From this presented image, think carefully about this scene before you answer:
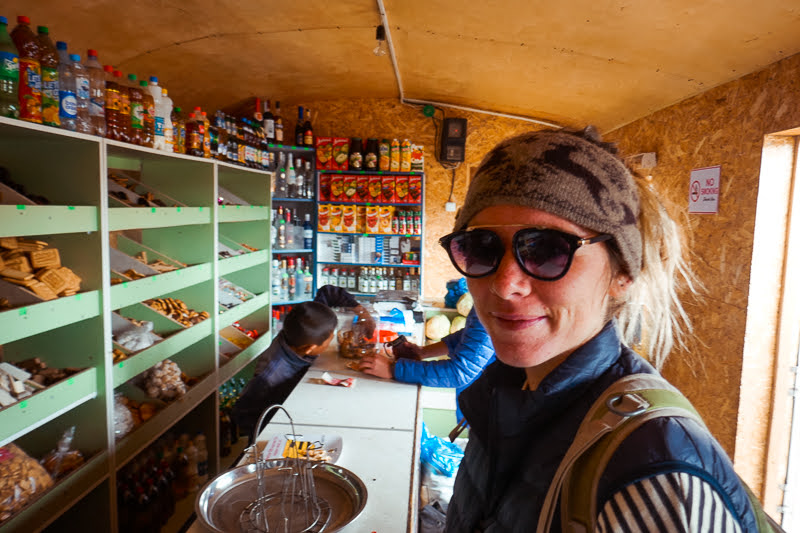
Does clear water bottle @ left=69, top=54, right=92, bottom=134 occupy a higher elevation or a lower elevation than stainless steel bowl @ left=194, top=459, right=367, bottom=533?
higher

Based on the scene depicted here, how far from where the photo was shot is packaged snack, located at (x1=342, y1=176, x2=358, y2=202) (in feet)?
19.0

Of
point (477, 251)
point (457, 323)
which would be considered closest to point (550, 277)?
point (477, 251)

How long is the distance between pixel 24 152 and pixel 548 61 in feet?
11.0

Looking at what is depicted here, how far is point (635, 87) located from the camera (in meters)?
3.52

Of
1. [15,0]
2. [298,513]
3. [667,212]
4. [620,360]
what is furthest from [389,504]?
[15,0]

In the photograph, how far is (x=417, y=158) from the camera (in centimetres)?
578

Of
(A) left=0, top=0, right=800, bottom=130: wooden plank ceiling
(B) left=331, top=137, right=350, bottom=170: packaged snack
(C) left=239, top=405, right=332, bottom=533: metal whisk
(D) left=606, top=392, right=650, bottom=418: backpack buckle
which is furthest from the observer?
(B) left=331, top=137, right=350, bottom=170: packaged snack

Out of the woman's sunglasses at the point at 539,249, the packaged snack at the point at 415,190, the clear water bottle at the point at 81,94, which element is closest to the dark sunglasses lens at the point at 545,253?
the woman's sunglasses at the point at 539,249

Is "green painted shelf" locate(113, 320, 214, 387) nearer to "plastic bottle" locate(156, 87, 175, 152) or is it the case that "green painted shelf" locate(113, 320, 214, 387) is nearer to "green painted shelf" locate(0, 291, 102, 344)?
"green painted shelf" locate(0, 291, 102, 344)

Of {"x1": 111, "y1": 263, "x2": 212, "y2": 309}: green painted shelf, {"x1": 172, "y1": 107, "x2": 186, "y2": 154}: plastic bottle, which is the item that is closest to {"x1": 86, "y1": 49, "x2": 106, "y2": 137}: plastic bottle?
{"x1": 172, "y1": 107, "x2": 186, "y2": 154}: plastic bottle

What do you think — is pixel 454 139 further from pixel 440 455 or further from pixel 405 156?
pixel 440 455

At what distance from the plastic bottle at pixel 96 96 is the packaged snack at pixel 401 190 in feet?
12.3

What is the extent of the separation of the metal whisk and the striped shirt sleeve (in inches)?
38.7

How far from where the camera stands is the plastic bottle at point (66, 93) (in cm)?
200
